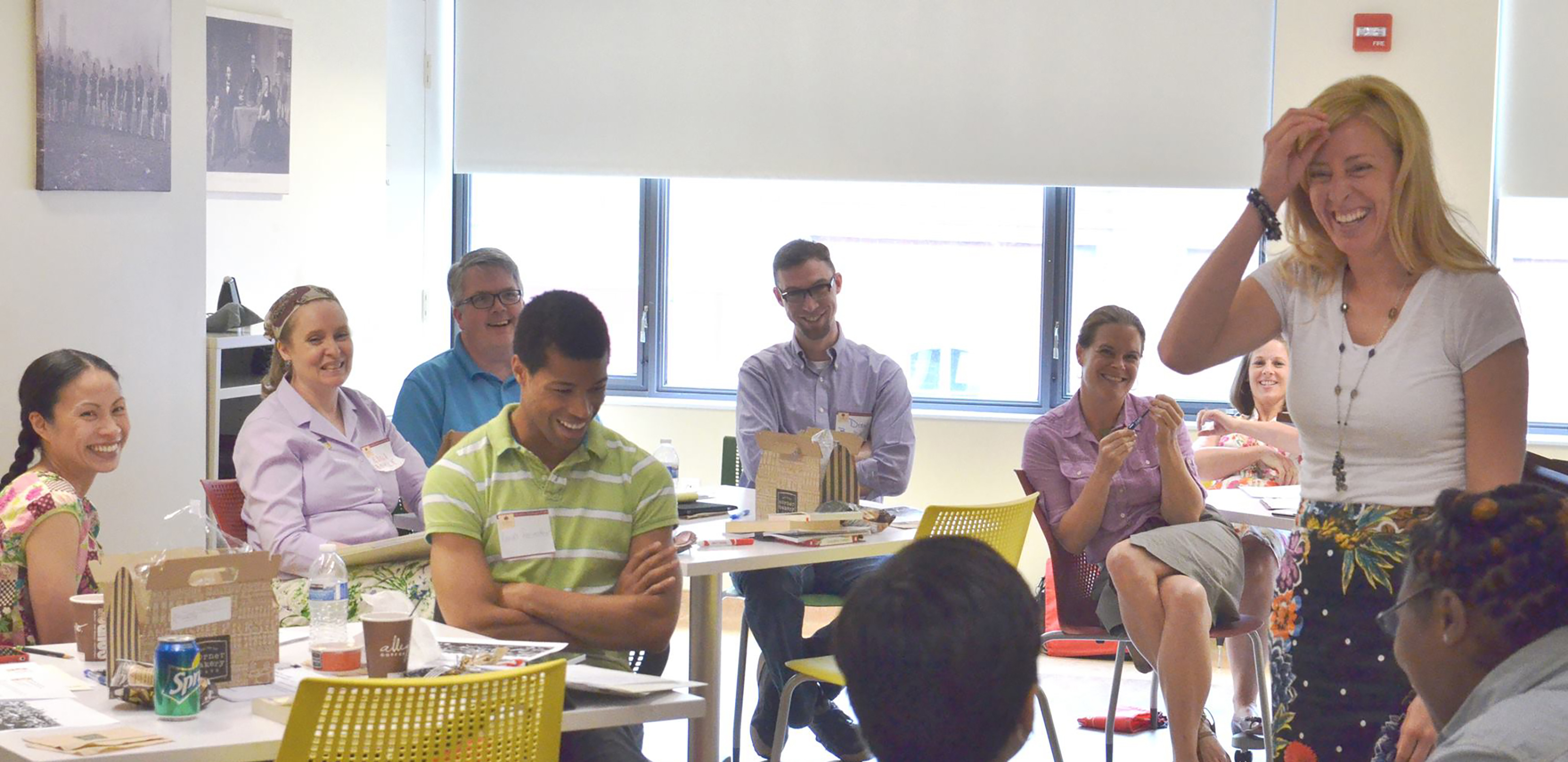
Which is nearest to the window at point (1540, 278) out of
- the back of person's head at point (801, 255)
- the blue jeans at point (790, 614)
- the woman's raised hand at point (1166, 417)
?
the woman's raised hand at point (1166, 417)

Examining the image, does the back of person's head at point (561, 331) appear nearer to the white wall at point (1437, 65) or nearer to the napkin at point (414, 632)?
the napkin at point (414, 632)

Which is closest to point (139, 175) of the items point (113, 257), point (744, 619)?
point (113, 257)

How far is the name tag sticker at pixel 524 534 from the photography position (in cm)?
283

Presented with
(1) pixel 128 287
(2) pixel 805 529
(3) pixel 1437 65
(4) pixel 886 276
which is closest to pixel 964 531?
(2) pixel 805 529

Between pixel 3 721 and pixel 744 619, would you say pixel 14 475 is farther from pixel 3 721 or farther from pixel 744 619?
pixel 744 619

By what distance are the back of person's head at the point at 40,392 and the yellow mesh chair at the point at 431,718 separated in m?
1.77

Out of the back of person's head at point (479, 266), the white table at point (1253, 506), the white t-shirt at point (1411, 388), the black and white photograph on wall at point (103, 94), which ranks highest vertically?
the black and white photograph on wall at point (103, 94)

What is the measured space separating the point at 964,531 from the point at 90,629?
205 centimetres

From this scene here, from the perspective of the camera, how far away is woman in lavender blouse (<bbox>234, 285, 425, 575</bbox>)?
149 inches

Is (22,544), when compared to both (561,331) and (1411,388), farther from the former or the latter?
(1411,388)

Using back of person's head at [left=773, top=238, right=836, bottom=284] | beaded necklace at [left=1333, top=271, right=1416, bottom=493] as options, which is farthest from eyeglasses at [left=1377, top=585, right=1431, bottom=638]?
back of person's head at [left=773, top=238, right=836, bottom=284]

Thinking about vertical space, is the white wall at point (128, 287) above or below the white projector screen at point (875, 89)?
below

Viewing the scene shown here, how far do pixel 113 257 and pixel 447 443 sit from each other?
3.85ft

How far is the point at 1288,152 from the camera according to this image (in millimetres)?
2238
